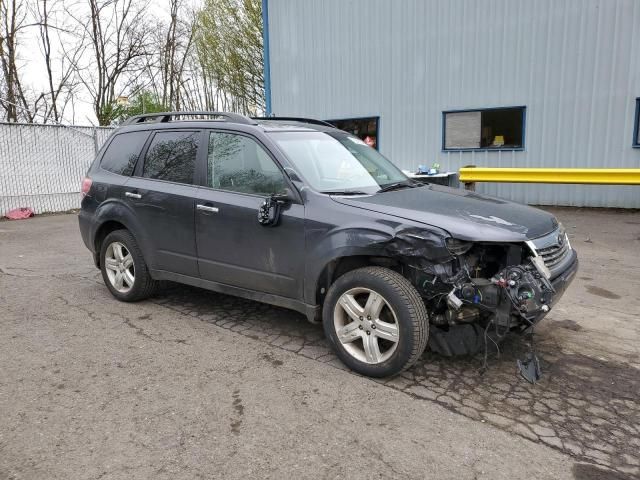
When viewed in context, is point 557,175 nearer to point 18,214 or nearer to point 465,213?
point 465,213

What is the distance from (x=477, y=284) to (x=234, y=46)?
23551 millimetres

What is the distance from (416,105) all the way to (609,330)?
9.95m

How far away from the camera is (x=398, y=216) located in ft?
11.4

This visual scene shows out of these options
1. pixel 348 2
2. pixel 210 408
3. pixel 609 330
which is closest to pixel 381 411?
pixel 210 408

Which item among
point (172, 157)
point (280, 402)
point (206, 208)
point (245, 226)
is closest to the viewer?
point (280, 402)

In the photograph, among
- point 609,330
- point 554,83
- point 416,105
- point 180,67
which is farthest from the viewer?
point 180,67

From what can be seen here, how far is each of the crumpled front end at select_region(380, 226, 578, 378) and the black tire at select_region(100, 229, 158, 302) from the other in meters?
2.75

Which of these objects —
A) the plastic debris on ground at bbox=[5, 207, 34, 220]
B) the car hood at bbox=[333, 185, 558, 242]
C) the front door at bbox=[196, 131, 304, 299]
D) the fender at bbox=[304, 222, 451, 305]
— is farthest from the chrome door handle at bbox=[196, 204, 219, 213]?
the plastic debris on ground at bbox=[5, 207, 34, 220]

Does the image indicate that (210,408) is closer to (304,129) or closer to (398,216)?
(398,216)

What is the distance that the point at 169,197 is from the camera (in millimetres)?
4656

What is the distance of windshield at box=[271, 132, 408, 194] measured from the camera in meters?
4.07

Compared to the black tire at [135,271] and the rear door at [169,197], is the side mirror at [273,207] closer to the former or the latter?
the rear door at [169,197]

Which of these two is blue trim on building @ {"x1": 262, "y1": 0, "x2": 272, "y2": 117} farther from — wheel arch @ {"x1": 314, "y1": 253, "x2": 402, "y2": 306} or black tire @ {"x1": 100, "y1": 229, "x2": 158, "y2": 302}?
wheel arch @ {"x1": 314, "y1": 253, "x2": 402, "y2": 306}

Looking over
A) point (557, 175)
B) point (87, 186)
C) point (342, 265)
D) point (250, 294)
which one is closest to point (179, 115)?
point (87, 186)
